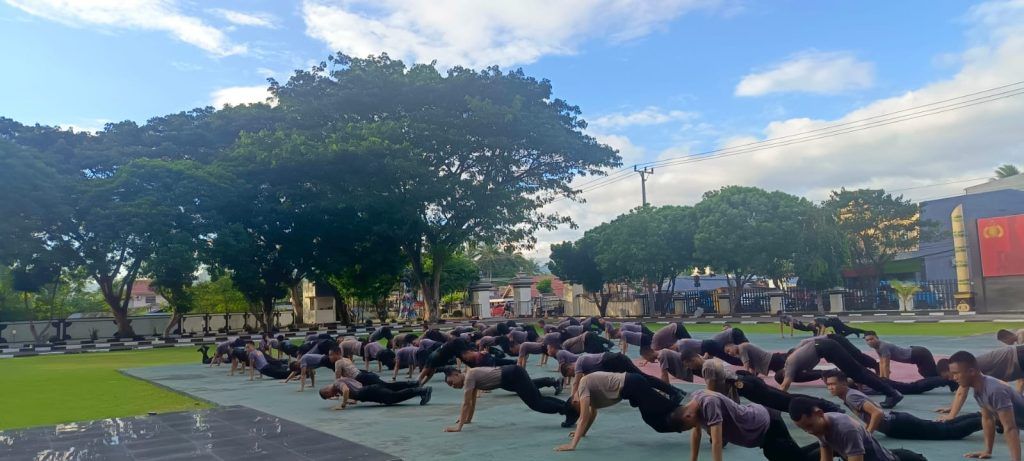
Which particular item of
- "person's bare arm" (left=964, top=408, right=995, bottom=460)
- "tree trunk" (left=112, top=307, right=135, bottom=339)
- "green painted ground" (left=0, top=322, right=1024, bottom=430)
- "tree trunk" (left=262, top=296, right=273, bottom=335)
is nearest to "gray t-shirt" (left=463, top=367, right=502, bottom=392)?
"person's bare arm" (left=964, top=408, right=995, bottom=460)

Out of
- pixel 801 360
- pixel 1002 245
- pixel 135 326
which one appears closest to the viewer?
pixel 801 360

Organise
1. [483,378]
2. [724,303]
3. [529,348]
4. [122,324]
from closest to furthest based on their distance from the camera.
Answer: [483,378] < [529,348] < [122,324] < [724,303]

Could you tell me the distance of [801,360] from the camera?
9.54m

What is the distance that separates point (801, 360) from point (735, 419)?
13.7 feet

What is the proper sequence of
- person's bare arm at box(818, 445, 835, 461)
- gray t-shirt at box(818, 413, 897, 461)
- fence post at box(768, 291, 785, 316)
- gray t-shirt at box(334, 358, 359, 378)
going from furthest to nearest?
fence post at box(768, 291, 785, 316) → gray t-shirt at box(334, 358, 359, 378) → person's bare arm at box(818, 445, 835, 461) → gray t-shirt at box(818, 413, 897, 461)

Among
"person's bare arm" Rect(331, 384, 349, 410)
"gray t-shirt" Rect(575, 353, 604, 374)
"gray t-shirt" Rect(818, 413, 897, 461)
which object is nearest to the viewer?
"gray t-shirt" Rect(818, 413, 897, 461)

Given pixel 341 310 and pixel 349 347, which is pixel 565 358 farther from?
pixel 341 310

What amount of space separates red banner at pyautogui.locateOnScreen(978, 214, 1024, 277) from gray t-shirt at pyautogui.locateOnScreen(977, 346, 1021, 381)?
26527 mm

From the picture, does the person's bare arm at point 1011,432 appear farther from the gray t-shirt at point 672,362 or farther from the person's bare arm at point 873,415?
the gray t-shirt at point 672,362

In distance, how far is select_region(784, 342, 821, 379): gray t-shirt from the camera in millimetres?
9453

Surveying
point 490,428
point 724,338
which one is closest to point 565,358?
point 490,428

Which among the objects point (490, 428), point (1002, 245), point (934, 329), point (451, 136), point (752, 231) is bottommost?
point (934, 329)

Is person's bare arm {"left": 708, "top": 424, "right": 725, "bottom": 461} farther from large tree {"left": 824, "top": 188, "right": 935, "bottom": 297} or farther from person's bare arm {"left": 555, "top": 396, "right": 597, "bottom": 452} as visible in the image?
large tree {"left": 824, "top": 188, "right": 935, "bottom": 297}

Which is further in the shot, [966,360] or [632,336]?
[632,336]
